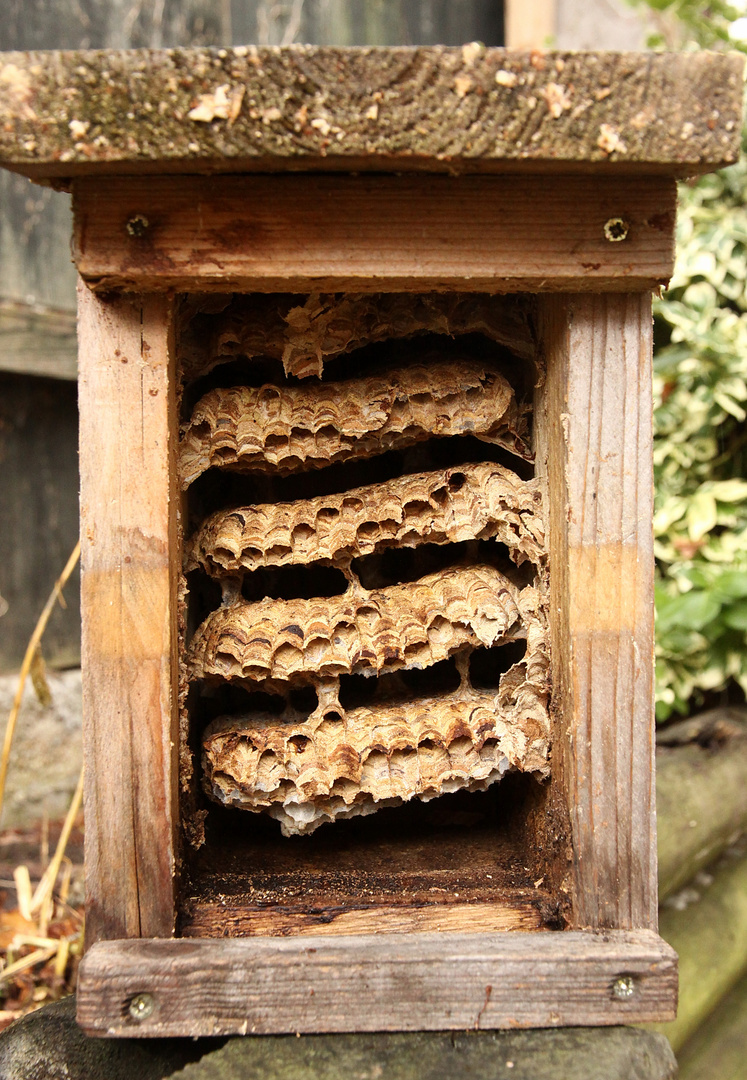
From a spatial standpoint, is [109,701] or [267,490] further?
[267,490]

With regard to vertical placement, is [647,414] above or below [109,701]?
above

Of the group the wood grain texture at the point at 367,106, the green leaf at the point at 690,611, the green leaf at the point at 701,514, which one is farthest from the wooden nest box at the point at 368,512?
the green leaf at the point at 701,514

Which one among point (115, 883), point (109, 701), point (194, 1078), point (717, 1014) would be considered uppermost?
point (109, 701)

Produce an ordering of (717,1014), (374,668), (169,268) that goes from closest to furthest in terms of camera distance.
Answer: (169,268) < (374,668) < (717,1014)

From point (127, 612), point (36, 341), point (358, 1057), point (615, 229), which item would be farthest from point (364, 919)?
point (36, 341)

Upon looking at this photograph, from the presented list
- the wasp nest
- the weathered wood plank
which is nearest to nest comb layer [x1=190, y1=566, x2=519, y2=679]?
the wasp nest

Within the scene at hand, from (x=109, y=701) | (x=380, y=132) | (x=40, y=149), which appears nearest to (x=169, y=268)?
(x=40, y=149)

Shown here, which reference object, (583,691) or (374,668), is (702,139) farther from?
(374,668)
